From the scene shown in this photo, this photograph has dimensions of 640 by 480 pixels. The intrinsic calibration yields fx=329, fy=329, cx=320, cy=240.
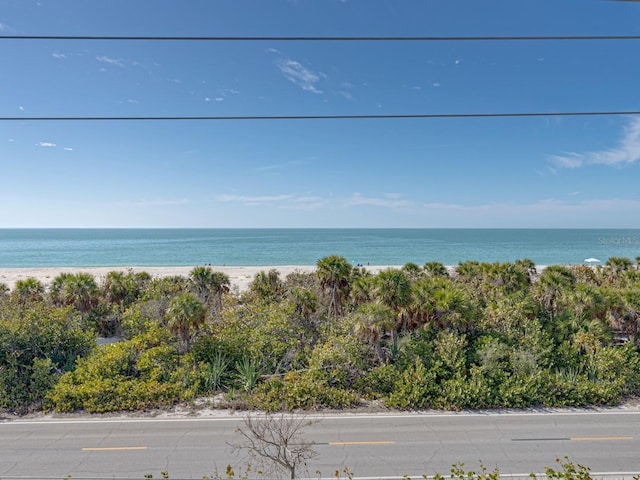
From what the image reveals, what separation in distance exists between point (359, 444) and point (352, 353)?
602 cm

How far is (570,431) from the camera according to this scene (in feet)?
50.4

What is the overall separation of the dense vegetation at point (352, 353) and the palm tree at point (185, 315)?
0.27 ft

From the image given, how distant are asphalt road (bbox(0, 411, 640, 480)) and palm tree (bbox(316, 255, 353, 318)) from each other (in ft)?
39.7

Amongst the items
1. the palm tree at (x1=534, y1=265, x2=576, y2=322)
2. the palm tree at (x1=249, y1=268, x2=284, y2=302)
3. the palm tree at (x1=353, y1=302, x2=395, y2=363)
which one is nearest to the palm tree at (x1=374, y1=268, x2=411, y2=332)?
the palm tree at (x1=353, y1=302, x2=395, y2=363)

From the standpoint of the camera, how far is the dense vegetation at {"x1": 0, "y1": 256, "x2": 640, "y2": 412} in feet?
58.3

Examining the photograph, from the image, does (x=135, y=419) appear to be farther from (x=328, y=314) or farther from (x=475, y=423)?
(x=475, y=423)

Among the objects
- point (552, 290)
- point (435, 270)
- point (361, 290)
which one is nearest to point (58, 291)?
point (361, 290)

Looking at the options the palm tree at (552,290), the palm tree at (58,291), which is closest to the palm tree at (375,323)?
the palm tree at (552,290)

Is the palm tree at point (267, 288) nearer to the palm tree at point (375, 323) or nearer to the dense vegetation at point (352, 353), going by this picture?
the dense vegetation at point (352, 353)

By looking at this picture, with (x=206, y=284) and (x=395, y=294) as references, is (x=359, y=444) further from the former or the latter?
(x=206, y=284)

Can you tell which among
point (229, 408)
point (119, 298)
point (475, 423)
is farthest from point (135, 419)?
point (119, 298)

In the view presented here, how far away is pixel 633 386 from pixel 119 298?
131 ft

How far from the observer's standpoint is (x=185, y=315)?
2061cm

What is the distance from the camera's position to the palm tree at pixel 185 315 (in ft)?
67.6
